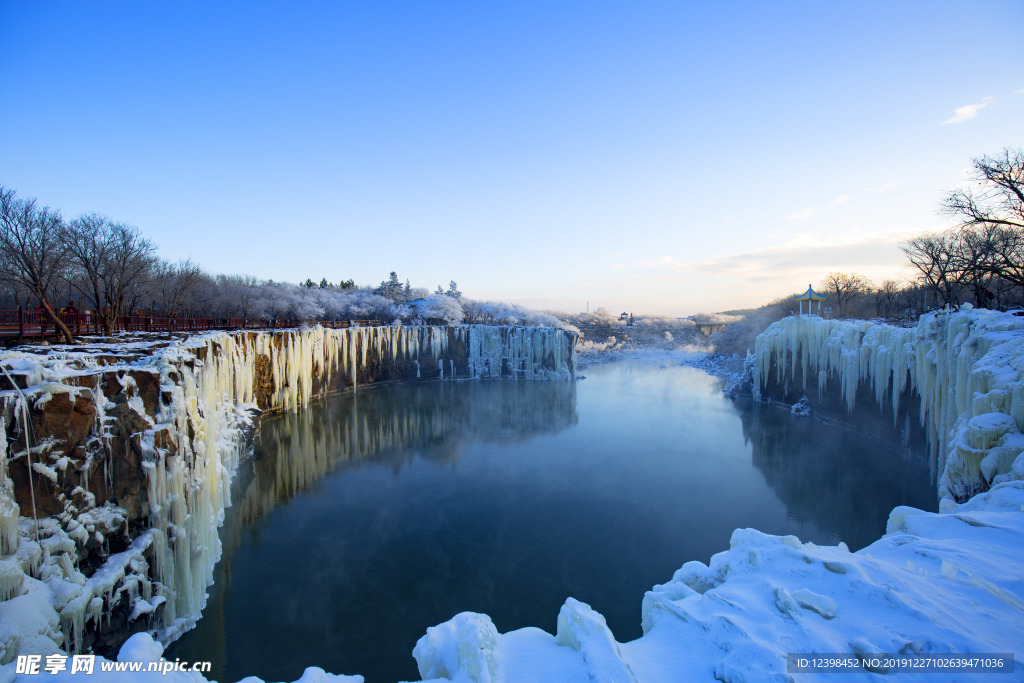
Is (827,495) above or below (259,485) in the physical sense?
below

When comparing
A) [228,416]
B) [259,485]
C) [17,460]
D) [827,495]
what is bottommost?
[827,495]

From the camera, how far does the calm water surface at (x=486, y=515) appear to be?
6.31m

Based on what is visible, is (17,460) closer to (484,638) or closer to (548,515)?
(484,638)

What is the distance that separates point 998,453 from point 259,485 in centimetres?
1395

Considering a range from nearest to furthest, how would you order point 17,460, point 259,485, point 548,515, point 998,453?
point 17,460 → point 998,453 → point 548,515 → point 259,485

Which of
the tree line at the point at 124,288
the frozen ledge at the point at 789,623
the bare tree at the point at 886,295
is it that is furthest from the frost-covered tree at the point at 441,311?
the frozen ledge at the point at 789,623

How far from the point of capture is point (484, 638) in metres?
2.90

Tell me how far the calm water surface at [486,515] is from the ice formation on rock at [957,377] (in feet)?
7.89

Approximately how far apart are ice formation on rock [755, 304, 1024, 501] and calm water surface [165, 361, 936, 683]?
241 centimetres

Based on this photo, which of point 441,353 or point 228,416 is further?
point 441,353

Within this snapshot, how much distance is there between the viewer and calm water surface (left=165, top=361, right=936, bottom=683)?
6.31 metres

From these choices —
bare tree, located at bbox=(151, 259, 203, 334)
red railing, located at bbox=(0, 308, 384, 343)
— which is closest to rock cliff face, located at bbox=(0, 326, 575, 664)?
red railing, located at bbox=(0, 308, 384, 343)

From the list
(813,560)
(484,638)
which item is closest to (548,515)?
(813,560)

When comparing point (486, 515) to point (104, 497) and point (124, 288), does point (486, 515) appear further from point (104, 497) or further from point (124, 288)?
point (124, 288)
